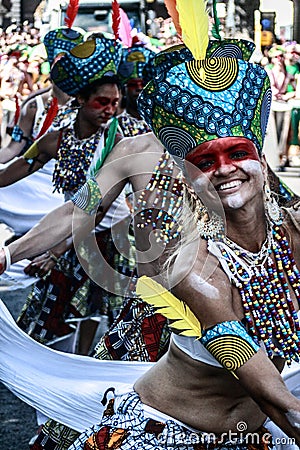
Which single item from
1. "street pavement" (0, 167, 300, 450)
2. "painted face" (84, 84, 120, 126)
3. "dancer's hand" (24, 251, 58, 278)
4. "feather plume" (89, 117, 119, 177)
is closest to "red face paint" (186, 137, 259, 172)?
"feather plume" (89, 117, 119, 177)

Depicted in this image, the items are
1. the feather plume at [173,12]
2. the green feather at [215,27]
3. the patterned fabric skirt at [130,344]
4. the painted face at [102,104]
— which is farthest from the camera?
the painted face at [102,104]

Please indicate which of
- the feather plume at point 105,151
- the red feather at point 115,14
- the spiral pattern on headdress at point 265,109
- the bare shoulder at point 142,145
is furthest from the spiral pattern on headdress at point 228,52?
the red feather at point 115,14

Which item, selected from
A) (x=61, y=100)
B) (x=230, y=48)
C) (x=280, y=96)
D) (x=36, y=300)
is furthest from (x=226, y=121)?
(x=280, y=96)

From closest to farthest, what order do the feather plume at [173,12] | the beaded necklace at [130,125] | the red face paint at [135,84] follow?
the feather plume at [173,12], the beaded necklace at [130,125], the red face paint at [135,84]

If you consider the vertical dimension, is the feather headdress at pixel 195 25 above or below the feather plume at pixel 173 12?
above

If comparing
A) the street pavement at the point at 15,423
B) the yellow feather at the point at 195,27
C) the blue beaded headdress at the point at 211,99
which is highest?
the yellow feather at the point at 195,27

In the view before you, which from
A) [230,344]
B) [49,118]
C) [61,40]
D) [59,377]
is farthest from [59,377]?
[61,40]

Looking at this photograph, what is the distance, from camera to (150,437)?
254cm

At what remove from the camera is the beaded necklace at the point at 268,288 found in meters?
2.49

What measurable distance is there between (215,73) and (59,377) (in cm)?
123

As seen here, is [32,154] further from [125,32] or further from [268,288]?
[268,288]

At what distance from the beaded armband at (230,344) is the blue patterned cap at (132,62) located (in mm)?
3084

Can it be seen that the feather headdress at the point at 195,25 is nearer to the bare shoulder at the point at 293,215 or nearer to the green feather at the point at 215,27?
the green feather at the point at 215,27

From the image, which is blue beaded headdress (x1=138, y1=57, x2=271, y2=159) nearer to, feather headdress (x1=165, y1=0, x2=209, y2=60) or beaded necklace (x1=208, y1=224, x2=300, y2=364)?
feather headdress (x1=165, y1=0, x2=209, y2=60)
